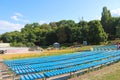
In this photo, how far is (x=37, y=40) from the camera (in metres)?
82.8

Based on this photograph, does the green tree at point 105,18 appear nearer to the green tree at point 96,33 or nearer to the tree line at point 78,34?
the tree line at point 78,34

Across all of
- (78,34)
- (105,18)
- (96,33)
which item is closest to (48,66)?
(96,33)

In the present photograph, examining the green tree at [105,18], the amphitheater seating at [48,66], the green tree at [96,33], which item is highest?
the green tree at [105,18]

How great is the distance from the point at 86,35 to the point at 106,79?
54744mm

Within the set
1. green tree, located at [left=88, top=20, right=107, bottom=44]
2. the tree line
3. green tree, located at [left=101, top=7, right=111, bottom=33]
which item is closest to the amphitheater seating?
green tree, located at [left=88, top=20, right=107, bottom=44]

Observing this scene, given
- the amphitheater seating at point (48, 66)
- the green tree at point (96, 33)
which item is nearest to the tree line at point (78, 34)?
the green tree at point (96, 33)

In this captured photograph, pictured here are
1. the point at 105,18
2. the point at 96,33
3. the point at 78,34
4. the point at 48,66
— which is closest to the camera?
the point at 48,66

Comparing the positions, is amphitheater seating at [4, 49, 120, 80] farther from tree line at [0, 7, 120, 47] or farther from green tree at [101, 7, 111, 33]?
green tree at [101, 7, 111, 33]

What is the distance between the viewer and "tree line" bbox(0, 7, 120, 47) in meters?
60.8

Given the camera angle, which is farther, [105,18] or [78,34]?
[105,18]

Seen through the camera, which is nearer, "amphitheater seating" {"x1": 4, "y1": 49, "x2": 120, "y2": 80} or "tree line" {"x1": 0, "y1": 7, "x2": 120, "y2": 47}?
"amphitheater seating" {"x1": 4, "y1": 49, "x2": 120, "y2": 80}

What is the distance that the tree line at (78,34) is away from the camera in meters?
60.8

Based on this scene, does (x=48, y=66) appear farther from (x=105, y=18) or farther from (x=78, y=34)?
(x=105, y=18)

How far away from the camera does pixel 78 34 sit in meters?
66.3
